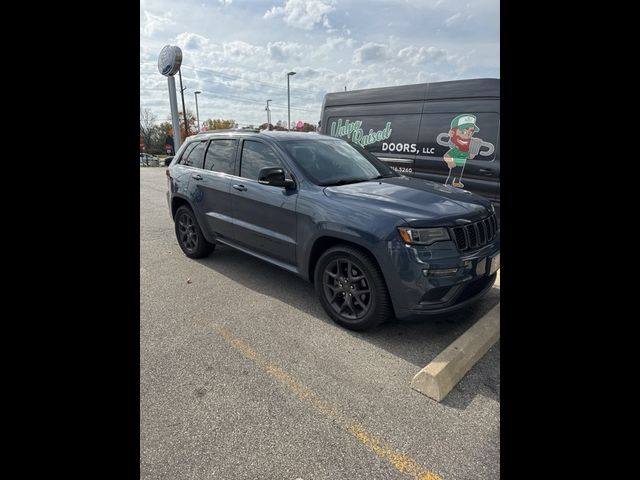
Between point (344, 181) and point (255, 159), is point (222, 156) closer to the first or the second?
point (255, 159)

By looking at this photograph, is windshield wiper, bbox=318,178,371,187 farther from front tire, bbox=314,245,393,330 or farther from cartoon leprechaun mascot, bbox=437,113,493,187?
cartoon leprechaun mascot, bbox=437,113,493,187

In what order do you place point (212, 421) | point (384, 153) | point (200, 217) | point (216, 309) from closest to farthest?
point (212, 421)
point (216, 309)
point (200, 217)
point (384, 153)

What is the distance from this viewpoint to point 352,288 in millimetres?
3229

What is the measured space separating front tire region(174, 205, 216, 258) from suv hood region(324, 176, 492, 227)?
8.18 feet

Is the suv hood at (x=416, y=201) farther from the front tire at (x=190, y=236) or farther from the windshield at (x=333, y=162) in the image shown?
the front tire at (x=190, y=236)

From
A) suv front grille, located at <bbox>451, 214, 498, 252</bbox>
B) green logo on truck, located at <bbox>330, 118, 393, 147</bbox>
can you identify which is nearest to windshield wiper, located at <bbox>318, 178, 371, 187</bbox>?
suv front grille, located at <bbox>451, 214, 498, 252</bbox>

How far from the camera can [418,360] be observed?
2.91 meters

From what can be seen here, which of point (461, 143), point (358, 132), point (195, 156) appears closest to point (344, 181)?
point (195, 156)

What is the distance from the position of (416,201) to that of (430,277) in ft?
2.34

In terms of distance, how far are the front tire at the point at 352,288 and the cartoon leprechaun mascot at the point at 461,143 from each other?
3.54m
